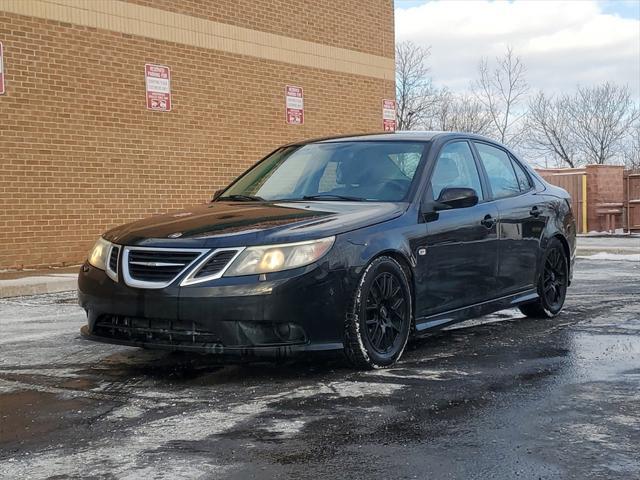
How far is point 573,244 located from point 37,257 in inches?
324

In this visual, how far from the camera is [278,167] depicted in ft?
22.1

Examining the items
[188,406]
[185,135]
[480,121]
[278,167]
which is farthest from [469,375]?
[480,121]

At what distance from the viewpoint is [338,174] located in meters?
6.26

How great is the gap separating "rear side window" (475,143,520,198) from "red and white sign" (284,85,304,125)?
33.4 ft

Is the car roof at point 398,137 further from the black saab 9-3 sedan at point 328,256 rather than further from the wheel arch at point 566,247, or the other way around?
the wheel arch at point 566,247

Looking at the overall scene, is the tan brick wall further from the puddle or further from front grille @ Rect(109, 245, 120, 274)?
the puddle

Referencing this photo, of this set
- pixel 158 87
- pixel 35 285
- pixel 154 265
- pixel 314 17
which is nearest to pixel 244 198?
pixel 154 265

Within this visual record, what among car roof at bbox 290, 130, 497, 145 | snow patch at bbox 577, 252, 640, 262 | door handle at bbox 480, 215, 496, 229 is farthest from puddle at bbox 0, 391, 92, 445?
snow patch at bbox 577, 252, 640, 262

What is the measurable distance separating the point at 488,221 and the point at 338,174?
118 centimetres

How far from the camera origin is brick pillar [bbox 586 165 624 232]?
23781 mm

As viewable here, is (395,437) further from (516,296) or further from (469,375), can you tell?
(516,296)

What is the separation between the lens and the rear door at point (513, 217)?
22.2 feet

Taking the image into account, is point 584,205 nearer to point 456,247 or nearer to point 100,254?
point 456,247

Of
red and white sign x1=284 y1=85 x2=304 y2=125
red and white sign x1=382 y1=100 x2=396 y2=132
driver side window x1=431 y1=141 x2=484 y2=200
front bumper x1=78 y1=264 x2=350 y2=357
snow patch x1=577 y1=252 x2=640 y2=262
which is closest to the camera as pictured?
front bumper x1=78 y1=264 x2=350 y2=357
